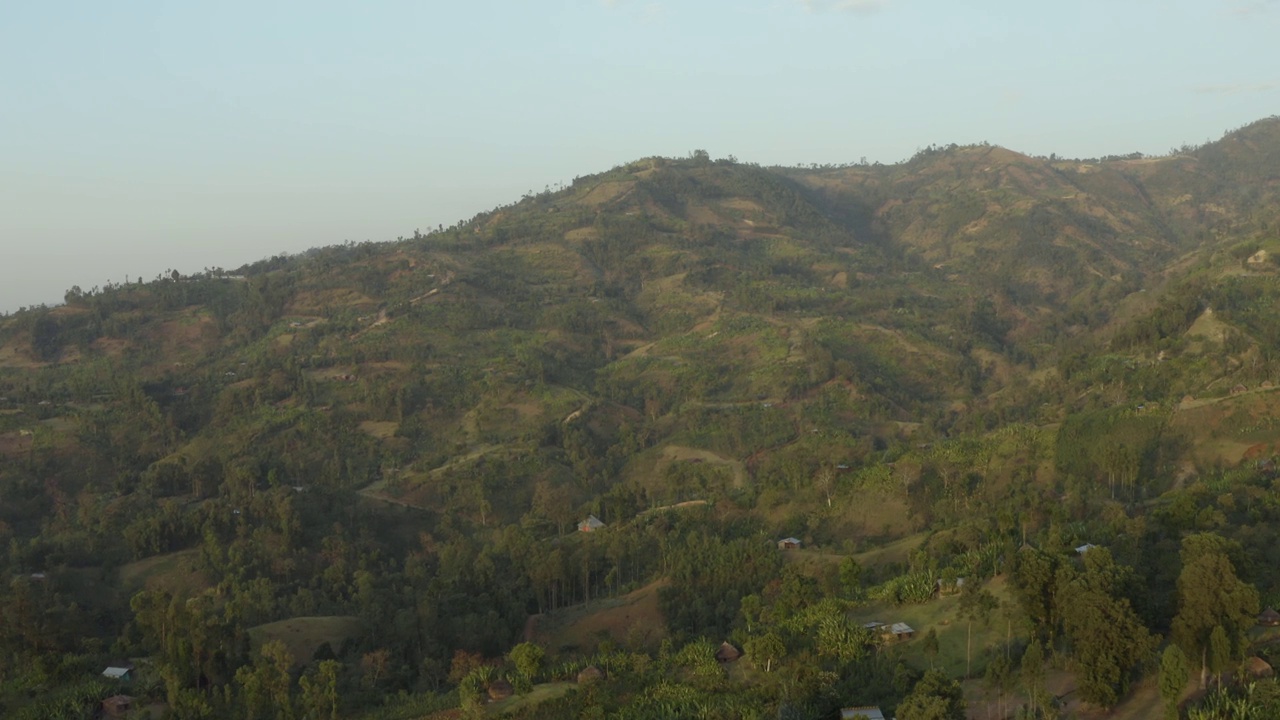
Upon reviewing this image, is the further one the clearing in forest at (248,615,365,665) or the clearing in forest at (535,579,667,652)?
the clearing in forest at (535,579,667,652)

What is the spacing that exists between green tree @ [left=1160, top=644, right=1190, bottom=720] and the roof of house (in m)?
4.65

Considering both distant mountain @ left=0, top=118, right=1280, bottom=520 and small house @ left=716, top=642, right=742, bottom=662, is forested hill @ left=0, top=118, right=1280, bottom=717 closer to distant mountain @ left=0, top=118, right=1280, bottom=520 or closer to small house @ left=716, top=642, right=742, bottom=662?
distant mountain @ left=0, top=118, right=1280, bottom=520

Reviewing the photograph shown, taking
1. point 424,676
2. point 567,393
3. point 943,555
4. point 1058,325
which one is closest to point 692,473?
point 567,393

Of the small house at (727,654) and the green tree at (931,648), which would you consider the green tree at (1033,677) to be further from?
the small house at (727,654)

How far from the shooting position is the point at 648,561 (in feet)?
113

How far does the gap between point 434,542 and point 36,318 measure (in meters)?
40.8

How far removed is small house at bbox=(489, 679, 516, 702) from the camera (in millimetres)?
21625

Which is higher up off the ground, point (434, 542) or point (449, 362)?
point (449, 362)

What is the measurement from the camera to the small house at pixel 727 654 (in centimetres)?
2312

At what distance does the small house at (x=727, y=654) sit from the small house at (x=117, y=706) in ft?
42.3

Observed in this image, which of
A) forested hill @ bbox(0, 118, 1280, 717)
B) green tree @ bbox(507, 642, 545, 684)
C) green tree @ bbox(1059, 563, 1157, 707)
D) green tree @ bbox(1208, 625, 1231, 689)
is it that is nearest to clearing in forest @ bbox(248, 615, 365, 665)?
forested hill @ bbox(0, 118, 1280, 717)

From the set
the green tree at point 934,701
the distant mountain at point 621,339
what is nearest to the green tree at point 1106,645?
the green tree at point 934,701

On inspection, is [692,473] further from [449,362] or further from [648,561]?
[449,362]

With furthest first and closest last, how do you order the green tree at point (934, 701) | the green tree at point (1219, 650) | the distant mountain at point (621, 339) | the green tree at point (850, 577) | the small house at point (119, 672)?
the distant mountain at point (621, 339) < the green tree at point (850, 577) < the small house at point (119, 672) < the green tree at point (1219, 650) < the green tree at point (934, 701)
